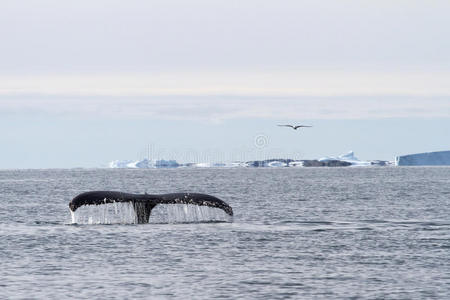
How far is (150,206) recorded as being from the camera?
37.7 metres

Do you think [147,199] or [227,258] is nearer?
[227,258]

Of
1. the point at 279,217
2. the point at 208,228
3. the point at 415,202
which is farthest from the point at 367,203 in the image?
the point at 208,228

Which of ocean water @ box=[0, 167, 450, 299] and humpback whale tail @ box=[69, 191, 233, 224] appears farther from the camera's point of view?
humpback whale tail @ box=[69, 191, 233, 224]

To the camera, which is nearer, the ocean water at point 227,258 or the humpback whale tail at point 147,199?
the ocean water at point 227,258

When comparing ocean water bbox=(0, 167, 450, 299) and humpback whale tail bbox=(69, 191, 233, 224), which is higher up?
humpback whale tail bbox=(69, 191, 233, 224)

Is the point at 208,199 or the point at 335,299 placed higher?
the point at 208,199

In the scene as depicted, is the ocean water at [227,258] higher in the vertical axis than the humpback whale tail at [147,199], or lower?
lower

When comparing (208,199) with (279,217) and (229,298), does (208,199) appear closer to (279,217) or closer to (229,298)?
(229,298)

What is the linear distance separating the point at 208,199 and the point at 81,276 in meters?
9.06

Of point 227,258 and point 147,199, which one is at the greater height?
point 147,199

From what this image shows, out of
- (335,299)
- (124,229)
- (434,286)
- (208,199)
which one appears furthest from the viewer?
(124,229)

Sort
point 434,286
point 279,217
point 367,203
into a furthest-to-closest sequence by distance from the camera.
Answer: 1. point 367,203
2. point 279,217
3. point 434,286

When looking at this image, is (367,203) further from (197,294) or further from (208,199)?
(197,294)

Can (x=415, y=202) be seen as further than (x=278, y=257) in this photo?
Yes
